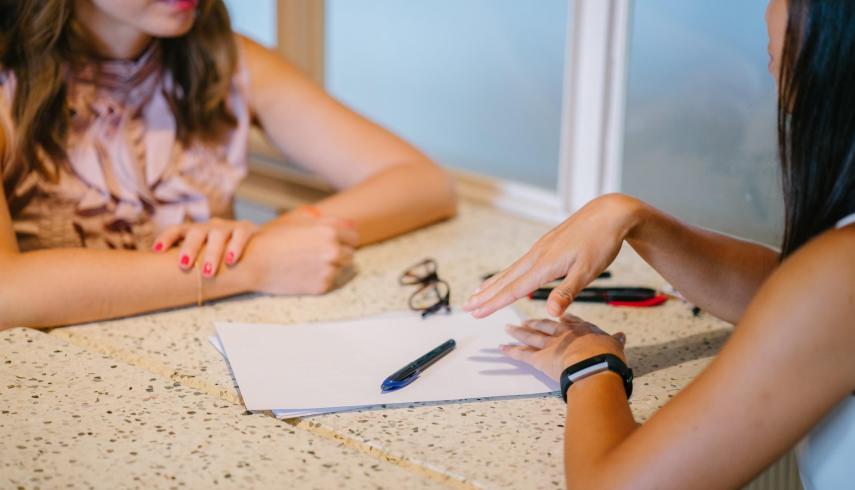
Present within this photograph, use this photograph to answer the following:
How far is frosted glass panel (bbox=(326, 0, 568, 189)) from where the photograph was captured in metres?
1.72

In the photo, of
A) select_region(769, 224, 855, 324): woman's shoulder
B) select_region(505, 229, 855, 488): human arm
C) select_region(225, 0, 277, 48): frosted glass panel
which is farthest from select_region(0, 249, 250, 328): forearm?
select_region(225, 0, 277, 48): frosted glass panel

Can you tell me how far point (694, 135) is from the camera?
1.50m

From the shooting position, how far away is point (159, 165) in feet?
4.89

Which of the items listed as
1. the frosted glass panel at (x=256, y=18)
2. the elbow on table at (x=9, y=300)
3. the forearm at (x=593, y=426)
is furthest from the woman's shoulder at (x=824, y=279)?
the frosted glass panel at (x=256, y=18)

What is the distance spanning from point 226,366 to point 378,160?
2.06ft

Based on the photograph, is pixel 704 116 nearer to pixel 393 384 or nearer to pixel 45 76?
pixel 393 384

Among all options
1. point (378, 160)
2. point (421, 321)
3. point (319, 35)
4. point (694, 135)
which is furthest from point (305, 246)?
point (319, 35)

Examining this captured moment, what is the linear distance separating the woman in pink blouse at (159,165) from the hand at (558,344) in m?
0.34

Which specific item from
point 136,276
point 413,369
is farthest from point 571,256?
point 136,276

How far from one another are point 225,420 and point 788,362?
1.67 feet

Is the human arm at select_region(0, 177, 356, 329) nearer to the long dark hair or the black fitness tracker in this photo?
the black fitness tracker

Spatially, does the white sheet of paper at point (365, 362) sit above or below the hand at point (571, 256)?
below

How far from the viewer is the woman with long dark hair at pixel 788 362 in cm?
70

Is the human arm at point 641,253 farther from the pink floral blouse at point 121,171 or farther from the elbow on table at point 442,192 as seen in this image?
the pink floral blouse at point 121,171
